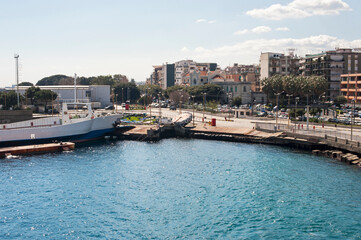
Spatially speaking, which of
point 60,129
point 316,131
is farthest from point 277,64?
point 60,129

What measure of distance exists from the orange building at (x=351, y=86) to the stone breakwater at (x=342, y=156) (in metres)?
52.5

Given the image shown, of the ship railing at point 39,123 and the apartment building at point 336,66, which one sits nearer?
the ship railing at point 39,123

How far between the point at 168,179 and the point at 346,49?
95.2 meters

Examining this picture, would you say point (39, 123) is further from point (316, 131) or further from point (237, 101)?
point (237, 101)

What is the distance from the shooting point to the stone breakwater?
46638mm

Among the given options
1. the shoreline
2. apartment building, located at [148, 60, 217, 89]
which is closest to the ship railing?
the shoreline

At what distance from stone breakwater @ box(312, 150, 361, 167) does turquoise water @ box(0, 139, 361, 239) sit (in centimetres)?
138

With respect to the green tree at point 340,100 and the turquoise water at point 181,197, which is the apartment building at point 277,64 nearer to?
the green tree at point 340,100

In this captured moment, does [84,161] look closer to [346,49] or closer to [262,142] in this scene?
[262,142]

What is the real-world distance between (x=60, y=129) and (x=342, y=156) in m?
45.2

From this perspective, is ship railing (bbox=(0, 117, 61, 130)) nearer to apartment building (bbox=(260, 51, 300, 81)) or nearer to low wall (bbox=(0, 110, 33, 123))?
low wall (bbox=(0, 110, 33, 123))

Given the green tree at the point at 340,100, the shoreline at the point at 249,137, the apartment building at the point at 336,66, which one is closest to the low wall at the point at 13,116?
the shoreline at the point at 249,137

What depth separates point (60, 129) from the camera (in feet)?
212

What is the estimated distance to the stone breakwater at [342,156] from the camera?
153 feet
